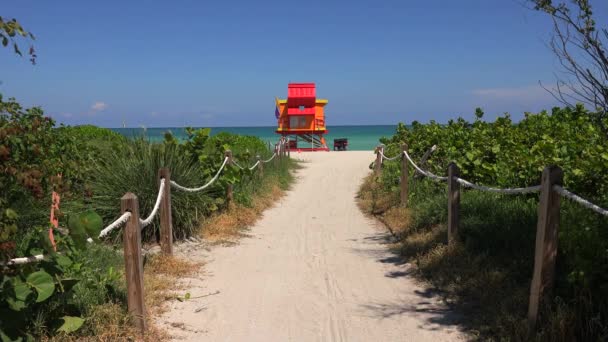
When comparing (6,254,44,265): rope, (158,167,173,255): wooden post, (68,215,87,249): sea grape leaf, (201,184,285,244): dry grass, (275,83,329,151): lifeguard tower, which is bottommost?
(201,184,285,244): dry grass

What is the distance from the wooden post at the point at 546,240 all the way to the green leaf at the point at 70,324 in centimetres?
341

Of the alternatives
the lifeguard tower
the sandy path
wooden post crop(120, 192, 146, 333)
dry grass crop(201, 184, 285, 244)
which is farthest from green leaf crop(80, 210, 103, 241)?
the lifeguard tower

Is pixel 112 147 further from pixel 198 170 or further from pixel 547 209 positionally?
pixel 547 209

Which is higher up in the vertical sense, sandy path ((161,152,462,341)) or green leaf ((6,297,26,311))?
green leaf ((6,297,26,311))

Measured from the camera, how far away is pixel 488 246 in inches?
230

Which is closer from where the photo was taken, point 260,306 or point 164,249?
point 260,306

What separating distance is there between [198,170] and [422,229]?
3867mm

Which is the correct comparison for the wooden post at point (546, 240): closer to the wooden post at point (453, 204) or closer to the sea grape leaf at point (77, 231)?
the wooden post at point (453, 204)

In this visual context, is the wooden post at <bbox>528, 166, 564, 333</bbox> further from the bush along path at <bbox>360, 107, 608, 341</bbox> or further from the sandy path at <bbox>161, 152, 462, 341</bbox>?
the sandy path at <bbox>161, 152, 462, 341</bbox>

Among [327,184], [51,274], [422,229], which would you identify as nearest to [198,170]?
[422,229]

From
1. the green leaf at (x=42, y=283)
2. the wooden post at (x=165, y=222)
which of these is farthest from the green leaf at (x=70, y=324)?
the wooden post at (x=165, y=222)

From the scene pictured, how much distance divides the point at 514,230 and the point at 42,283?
15.7 feet

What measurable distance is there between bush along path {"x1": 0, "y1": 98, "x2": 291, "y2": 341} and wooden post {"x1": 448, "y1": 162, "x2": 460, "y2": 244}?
329 centimetres

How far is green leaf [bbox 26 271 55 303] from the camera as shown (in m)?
3.25
